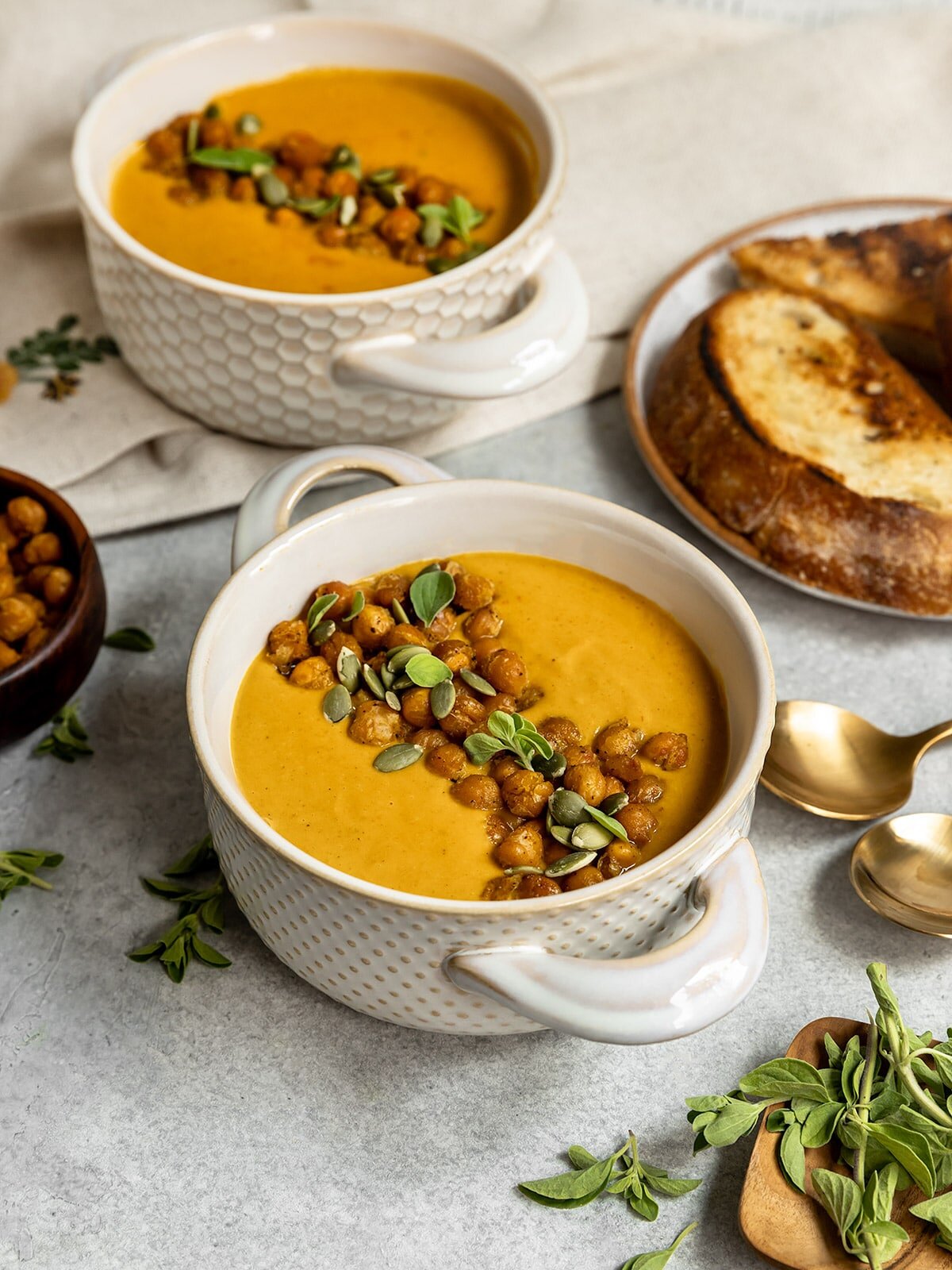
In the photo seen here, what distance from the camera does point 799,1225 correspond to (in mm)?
1269

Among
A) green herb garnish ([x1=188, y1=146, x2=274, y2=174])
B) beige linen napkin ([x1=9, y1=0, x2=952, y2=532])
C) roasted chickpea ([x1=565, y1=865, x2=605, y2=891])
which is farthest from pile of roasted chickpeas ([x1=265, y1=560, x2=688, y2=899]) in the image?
green herb garnish ([x1=188, y1=146, x2=274, y2=174])

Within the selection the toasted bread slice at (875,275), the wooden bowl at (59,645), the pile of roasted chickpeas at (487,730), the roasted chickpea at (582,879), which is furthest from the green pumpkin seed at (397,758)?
the toasted bread slice at (875,275)

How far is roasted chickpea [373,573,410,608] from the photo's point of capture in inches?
63.1

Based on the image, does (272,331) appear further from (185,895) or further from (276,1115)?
(276,1115)

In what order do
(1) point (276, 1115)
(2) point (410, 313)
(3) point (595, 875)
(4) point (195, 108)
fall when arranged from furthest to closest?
(4) point (195, 108) → (2) point (410, 313) → (1) point (276, 1115) → (3) point (595, 875)

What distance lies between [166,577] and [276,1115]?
874mm

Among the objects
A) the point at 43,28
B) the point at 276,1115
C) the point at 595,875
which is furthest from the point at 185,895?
the point at 43,28

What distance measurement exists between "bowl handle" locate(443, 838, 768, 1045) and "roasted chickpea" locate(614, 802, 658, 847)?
15cm

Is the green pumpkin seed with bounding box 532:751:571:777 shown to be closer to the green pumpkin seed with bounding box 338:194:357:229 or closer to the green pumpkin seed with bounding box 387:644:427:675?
the green pumpkin seed with bounding box 387:644:427:675

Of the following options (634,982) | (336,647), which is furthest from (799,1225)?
(336,647)

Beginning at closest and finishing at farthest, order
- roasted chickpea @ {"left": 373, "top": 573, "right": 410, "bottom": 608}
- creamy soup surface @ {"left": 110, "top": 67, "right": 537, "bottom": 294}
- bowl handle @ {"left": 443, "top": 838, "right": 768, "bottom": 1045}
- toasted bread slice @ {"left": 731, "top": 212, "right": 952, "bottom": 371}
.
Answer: bowl handle @ {"left": 443, "top": 838, "right": 768, "bottom": 1045} → roasted chickpea @ {"left": 373, "top": 573, "right": 410, "bottom": 608} → creamy soup surface @ {"left": 110, "top": 67, "right": 537, "bottom": 294} → toasted bread slice @ {"left": 731, "top": 212, "right": 952, "bottom": 371}

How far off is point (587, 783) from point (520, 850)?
0.34ft

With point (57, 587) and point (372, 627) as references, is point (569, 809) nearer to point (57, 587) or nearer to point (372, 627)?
point (372, 627)

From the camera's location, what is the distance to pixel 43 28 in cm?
267
